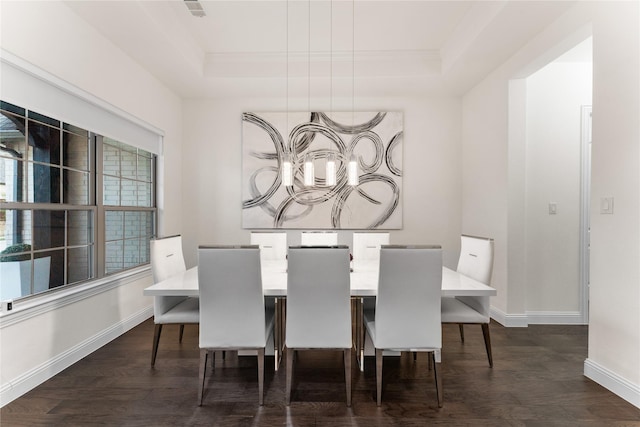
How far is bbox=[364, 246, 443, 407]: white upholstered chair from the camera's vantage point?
1.89 metres

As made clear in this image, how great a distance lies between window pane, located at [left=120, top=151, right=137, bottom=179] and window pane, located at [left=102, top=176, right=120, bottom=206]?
0.15m

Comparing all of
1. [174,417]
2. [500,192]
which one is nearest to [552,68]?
[500,192]

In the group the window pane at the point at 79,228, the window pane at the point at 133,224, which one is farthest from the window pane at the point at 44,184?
the window pane at the point at 133,224

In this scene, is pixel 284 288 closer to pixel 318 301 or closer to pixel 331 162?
pixel 318 301

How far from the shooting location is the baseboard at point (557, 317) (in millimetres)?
3377

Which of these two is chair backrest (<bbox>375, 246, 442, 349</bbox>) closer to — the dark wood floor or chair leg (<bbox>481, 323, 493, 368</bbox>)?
the dark wood floor

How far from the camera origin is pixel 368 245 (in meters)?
3.44

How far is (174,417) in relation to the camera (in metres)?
1.86

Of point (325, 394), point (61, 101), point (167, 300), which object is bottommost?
point (325, 394)

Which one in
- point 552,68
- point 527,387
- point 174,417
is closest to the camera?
point 174,417

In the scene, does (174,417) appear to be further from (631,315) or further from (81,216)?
(631,315)

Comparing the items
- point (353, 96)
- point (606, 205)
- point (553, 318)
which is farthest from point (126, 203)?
point (553, 318)

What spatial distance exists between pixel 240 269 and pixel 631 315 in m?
2.31

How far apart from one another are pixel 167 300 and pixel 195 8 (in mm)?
2309
